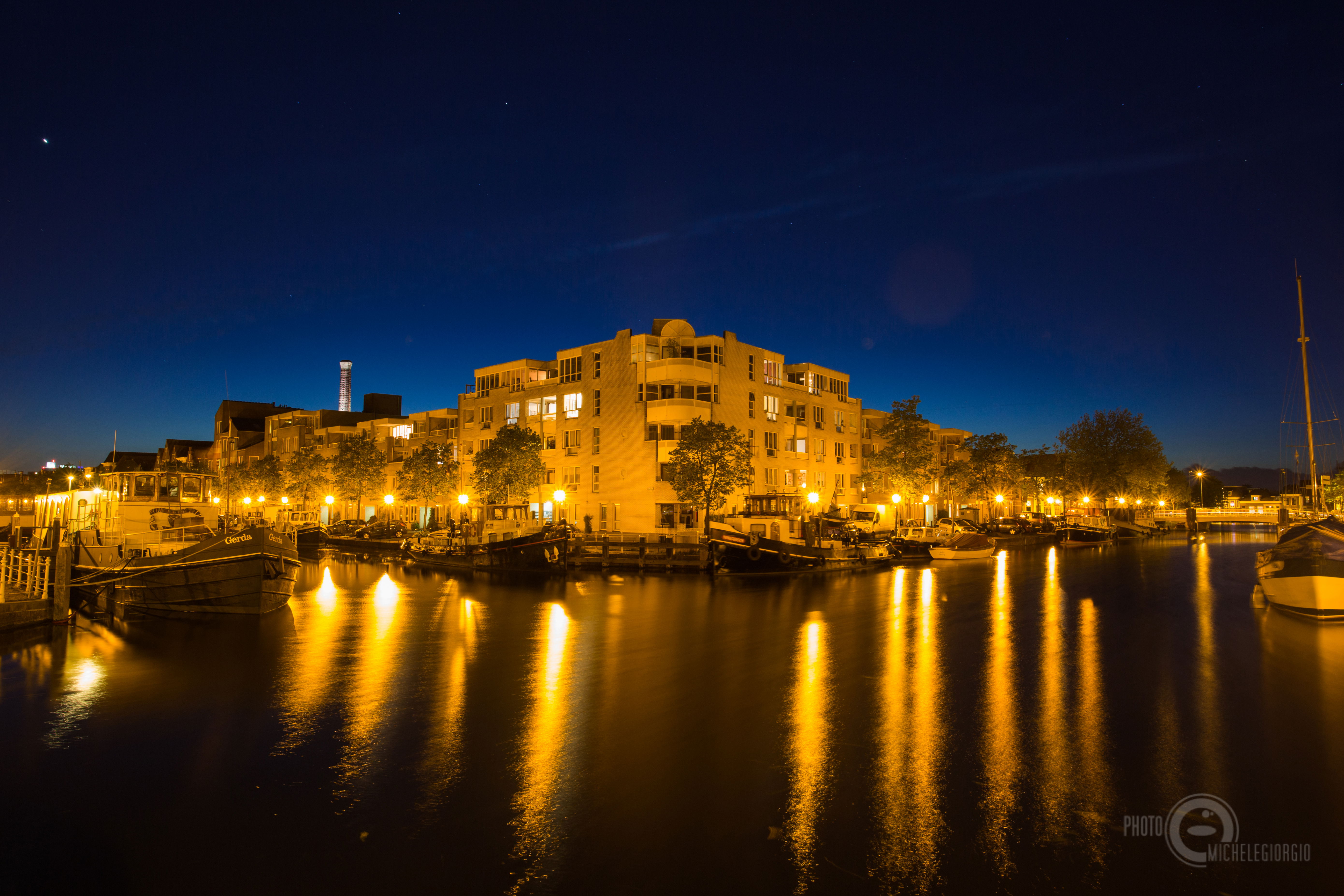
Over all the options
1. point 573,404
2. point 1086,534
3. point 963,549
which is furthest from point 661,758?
point 1086,534

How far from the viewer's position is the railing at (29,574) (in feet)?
70.1

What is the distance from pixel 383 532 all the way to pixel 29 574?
133 feet

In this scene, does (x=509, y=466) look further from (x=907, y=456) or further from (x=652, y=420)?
(x=907, y=456)

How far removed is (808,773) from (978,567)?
3733 cm

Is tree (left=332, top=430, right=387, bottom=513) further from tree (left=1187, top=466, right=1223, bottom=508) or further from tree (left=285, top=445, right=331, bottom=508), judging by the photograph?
tree (left=1187, top=466, right=1223, bottom=508)

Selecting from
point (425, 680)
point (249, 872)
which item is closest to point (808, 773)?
point (249, 872)

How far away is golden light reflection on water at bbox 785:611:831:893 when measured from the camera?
23.3ft

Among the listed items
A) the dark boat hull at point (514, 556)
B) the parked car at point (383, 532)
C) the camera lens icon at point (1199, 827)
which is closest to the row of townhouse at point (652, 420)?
the parked car at point (383, 532)

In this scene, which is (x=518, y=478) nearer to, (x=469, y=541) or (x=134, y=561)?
(x=469, y=541)

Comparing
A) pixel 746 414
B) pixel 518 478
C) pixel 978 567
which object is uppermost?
pixel 746 414

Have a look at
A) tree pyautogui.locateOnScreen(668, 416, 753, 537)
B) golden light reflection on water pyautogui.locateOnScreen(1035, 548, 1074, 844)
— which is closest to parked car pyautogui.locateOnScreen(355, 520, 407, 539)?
tree pyautogui.locateOnScreen(668, 416, 753, 537)

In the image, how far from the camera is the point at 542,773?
9.04m

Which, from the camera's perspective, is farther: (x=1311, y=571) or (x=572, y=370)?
(x=572, y=370)

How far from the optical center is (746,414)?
59.8 metres
